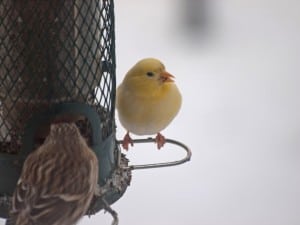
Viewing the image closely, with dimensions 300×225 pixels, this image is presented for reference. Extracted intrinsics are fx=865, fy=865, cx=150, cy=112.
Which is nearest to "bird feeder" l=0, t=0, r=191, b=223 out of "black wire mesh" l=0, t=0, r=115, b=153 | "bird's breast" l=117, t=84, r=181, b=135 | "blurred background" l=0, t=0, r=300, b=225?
"black wire mesh" l=0, t=0, r=115, b=153

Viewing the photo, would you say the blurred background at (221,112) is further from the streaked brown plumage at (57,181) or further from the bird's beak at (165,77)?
the streaked brown plumage at (57,181)

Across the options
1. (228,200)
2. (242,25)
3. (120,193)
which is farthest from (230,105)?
(120,193)

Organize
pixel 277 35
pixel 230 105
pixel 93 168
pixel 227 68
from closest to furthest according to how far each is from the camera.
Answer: pixel 93 168 < pixel 230 105 < pixel 227 68 < pixel 277 35

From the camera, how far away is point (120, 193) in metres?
3.36

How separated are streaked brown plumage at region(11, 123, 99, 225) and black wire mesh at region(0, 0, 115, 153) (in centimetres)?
14

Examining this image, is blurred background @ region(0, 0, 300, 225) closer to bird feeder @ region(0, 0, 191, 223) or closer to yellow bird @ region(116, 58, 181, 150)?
yellow bird @ region(116, 58, 181, 150)

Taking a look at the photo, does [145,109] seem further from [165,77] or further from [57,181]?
[57,181]

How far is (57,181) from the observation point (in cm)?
311

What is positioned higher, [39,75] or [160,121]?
[39,75]

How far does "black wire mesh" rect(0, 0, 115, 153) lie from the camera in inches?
127

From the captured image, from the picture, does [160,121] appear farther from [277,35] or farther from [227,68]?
[277,35]

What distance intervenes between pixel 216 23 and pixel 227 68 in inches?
73.2

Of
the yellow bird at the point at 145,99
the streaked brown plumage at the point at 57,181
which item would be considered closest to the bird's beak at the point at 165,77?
the yellow bird at the point at 145,99

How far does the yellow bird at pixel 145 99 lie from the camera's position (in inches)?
148
